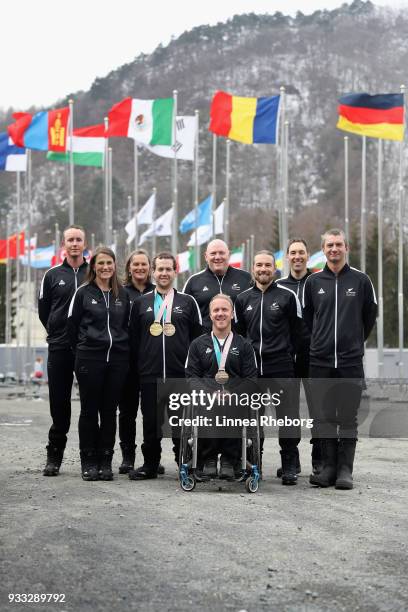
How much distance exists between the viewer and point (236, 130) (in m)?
27.9

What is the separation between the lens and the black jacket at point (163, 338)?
9.99 meters

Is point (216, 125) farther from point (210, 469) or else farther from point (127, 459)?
point (210, 469)

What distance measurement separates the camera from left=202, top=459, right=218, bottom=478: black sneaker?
30.9 ft

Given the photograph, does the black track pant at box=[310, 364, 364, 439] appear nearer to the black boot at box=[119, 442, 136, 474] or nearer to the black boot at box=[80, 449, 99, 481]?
the black boot at box=[119, 442, 136, 474]

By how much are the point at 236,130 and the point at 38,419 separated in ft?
35.3

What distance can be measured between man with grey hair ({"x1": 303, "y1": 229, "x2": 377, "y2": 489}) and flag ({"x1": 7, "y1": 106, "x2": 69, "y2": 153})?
21791mm

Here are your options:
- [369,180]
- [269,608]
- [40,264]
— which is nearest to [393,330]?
[40,264]

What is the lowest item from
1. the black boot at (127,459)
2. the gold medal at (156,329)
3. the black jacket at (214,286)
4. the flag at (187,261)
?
the black boot at (127,459)

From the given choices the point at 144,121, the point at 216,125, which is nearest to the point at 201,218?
the point at 144,121

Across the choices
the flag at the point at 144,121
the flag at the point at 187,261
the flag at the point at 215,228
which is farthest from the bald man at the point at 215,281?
the flag at the point at 187,261

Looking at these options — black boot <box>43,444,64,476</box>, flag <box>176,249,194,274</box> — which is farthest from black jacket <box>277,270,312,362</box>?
flag <box>176,249,194,274</box>

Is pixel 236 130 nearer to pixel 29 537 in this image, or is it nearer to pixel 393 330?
pixel 29 537

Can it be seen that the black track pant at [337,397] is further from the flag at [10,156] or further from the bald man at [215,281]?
the flag at [10,156]

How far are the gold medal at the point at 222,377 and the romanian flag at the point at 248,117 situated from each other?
1888 centimetres
